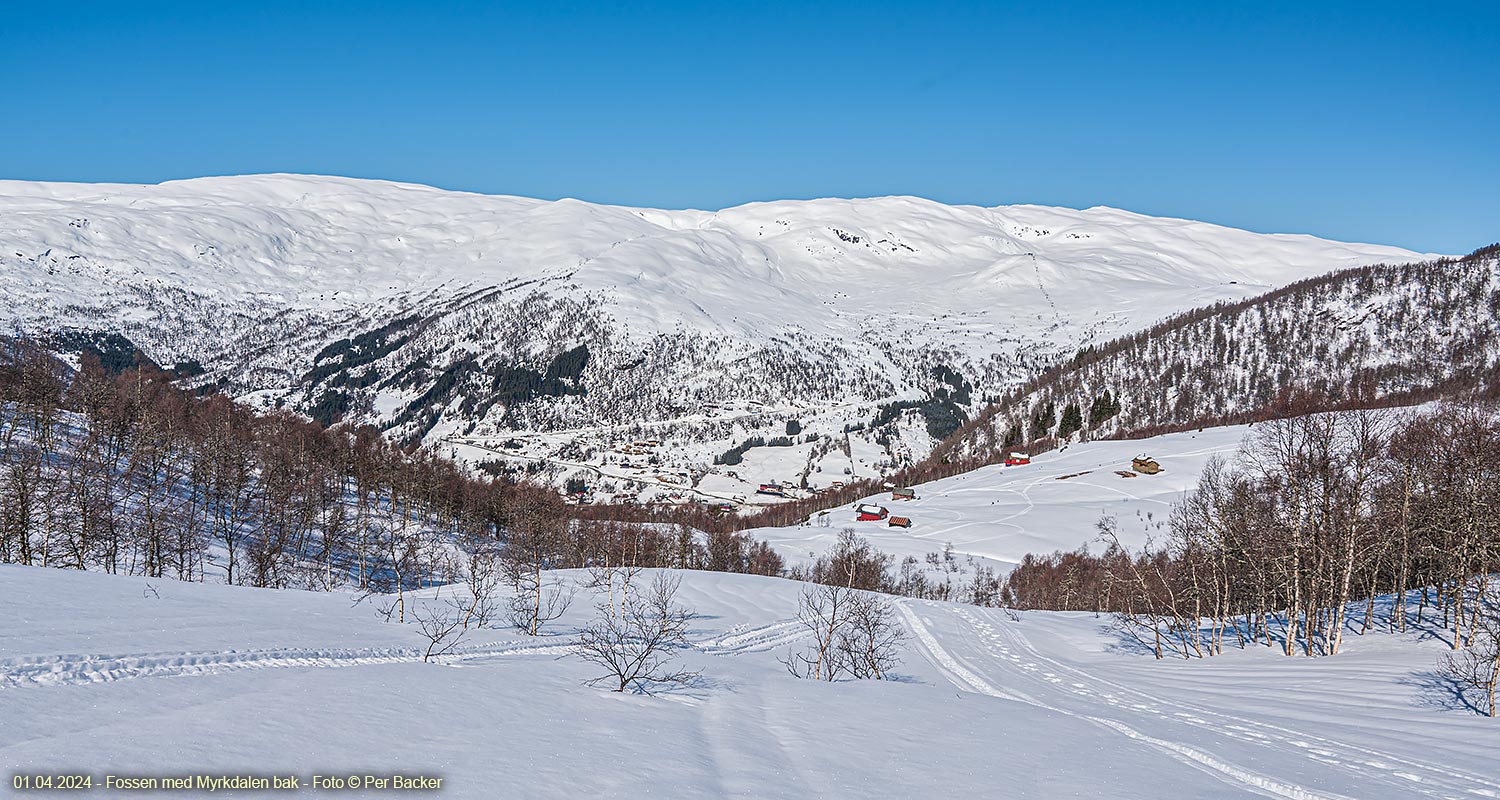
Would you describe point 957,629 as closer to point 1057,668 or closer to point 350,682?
point 1057,668

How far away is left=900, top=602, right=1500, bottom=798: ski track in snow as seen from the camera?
16609 mm

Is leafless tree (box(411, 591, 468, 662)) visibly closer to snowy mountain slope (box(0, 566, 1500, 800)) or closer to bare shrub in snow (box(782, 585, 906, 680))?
snowy mountain slope (box(0, 566, 1500, 800))

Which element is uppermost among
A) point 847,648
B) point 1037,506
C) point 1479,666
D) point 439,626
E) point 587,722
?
point 1037,506

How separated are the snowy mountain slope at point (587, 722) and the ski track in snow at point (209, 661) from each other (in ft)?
0.32

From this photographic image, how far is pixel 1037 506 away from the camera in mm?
145750

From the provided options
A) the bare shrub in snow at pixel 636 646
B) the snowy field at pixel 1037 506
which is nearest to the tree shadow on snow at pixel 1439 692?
the bare shrub in snow at pixel 636 646

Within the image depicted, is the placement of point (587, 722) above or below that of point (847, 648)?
above

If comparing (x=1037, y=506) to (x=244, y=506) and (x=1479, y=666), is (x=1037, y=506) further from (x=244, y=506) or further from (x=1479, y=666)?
(x=244, y=506)

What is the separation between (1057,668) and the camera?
4397 cm

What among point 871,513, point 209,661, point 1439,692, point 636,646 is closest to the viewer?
point 209,661

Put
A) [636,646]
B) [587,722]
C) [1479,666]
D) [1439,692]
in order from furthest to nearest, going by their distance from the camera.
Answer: [1479,666] → [636,646] → [1439,692] → [587,722]

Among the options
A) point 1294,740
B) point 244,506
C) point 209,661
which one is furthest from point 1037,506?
point 209,661

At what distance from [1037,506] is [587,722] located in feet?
465

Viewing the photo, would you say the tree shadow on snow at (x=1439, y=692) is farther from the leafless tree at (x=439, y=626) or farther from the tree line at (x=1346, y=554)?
the leafless tree at (x=439, y=626)
